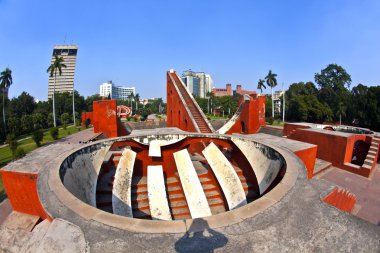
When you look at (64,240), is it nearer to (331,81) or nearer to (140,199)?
(140,199)

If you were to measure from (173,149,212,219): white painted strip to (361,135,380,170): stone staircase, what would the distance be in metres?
8.76

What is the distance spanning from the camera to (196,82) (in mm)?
135750

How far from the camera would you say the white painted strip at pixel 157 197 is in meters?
8.37

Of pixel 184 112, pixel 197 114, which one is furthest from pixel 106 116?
pixel 197 114

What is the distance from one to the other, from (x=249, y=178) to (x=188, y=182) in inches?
136

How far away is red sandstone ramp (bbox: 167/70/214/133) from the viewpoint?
16.6 metres

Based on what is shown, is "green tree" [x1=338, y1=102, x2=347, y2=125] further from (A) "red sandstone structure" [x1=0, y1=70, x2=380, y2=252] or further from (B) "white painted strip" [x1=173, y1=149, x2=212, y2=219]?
(B) "white painted strip" [x1=173, y1=149, x2=212, y2=219]

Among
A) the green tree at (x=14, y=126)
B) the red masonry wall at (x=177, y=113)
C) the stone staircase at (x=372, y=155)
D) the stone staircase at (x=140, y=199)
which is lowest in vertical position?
the stone staircase at (x=140, y=199)

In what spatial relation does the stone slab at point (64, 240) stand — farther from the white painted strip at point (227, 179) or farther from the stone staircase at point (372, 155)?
the stone staircase at point (372, 155)

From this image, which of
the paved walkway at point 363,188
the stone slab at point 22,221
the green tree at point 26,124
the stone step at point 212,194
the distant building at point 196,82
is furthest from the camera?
the distant building at point 196,82

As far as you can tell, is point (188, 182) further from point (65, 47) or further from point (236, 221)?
point (65, 47)

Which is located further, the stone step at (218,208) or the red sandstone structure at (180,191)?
the stone step at (218,208)

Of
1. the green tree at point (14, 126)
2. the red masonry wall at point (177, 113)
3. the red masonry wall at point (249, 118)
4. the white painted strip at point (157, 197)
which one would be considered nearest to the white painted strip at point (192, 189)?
the white painted strip at point (157, 197)

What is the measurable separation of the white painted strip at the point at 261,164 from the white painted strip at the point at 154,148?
378cm
